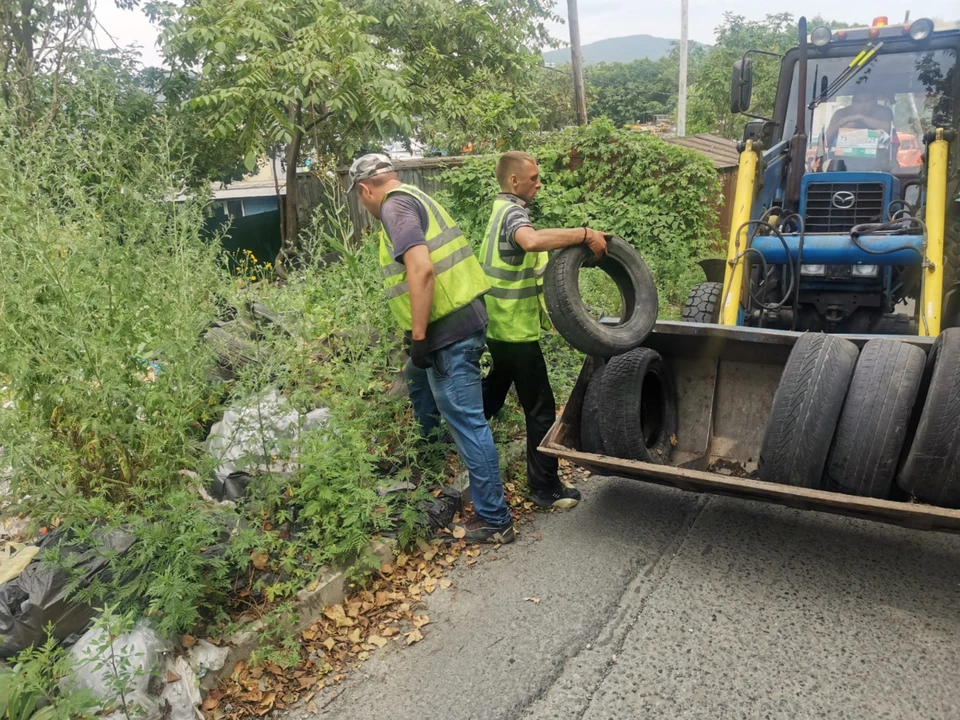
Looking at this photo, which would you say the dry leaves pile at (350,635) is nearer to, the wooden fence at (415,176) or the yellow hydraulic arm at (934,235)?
the yellow hydraulic arm at (934,235)

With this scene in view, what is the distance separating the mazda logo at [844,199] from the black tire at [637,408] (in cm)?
221

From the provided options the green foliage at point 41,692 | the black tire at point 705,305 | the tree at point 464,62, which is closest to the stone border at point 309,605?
the green foliage at point 41,692

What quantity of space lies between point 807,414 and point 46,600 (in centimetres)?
314

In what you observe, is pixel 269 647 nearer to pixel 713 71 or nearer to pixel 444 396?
pixel 444 396

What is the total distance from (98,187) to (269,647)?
2.30 m

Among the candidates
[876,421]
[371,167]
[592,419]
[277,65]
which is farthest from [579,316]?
[277,65]

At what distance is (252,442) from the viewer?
11.2ft

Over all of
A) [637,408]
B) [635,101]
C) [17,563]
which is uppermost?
[635,101]

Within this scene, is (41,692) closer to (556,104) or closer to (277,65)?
(277,65)

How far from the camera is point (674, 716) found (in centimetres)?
256

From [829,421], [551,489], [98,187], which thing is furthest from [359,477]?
[829,421]

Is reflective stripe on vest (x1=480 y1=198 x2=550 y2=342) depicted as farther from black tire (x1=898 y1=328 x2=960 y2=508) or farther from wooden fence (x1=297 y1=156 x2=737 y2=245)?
wooden fence (x1=297 y1=156 x2=737 y2=245)

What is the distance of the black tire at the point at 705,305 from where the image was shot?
17.3 feet

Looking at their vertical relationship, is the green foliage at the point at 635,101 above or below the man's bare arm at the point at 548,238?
above
